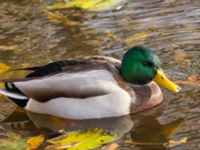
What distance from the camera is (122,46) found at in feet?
29.3

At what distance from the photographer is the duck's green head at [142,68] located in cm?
751

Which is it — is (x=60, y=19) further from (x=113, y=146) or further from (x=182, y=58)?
(x=113, y=146)

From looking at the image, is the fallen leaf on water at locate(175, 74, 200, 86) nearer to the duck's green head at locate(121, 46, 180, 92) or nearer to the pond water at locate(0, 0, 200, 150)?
the pond water at locate(0, 0, 200, 150)

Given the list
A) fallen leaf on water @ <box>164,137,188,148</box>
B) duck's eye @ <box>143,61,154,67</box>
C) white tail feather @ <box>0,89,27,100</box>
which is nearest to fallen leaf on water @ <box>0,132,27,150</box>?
white tail feather @ <box>0,89,27,100</box>

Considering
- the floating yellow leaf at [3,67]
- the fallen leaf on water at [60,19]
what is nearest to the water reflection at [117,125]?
the floating yellow leaf at [3,67]

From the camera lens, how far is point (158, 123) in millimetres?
7289

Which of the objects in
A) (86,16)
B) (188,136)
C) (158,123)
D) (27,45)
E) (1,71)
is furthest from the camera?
(86,16)

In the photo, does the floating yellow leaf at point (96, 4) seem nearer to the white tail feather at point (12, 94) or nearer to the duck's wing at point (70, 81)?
the duck's wing at point (70, 81)

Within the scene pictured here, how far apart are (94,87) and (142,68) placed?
1.89ft

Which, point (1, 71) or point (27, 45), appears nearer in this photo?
point (1, 71)

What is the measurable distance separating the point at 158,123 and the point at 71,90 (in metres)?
0.90

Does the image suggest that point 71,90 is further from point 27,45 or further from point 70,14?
point 70,14

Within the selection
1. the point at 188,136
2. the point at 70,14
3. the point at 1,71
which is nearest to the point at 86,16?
the point at 70,14

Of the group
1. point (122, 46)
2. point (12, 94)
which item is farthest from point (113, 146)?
point (122, 46)
